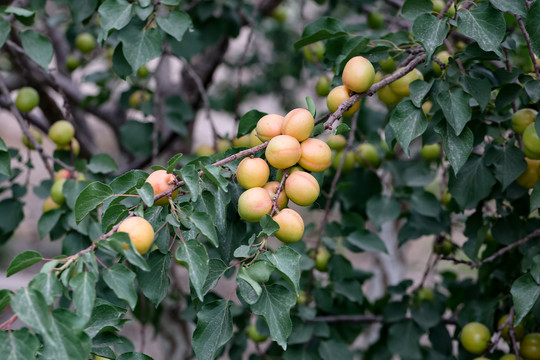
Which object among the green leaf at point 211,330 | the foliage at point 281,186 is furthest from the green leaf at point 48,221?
the green leaf at point 211,330

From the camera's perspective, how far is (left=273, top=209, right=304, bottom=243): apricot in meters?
0.72

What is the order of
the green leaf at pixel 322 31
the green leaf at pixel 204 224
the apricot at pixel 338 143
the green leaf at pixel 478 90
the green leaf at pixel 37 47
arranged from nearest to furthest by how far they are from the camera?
1. the green leaf at pixel 204 224
2. the green leaf at pixel 478 90
3. the green leaf at pixel 322 31
4. the green leaf at pixel 37 47
5. the apricot at pixel 338 143

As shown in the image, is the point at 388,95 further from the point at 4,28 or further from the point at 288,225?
the point at 4,28

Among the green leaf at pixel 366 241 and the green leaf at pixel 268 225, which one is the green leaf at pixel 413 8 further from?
the green leaf at pixel 366 241

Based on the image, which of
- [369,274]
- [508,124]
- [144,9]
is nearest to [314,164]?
[144,9]

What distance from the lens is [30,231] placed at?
539 cm

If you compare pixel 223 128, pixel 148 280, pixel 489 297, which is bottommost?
pixel 223 128

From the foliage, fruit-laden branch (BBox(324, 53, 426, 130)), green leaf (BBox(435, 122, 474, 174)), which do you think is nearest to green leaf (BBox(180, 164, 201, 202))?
the foliage

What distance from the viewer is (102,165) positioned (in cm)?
128

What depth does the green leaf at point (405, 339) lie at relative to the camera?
4.42ft

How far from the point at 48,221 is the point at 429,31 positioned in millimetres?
925

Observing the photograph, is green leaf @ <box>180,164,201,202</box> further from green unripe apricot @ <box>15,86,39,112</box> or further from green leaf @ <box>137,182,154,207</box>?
green unripe apricot @ <box>15,86,39,112</box>

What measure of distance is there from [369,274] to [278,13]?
1.37m

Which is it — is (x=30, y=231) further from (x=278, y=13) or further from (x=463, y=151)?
(x=463, y=151)
